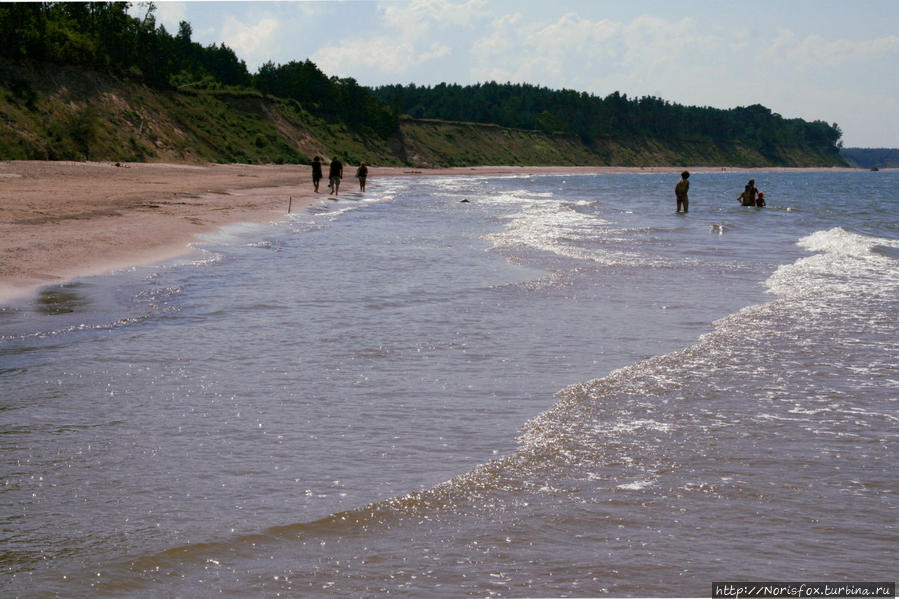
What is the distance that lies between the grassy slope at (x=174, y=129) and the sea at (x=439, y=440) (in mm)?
37071

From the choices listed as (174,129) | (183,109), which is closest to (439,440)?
(174,129)

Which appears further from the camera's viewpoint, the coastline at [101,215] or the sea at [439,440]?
the coastline at [101,215]

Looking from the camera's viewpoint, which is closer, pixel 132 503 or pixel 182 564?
pixel 182 564

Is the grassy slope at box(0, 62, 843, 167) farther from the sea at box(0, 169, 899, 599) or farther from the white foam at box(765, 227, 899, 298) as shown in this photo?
the sea at box(0, 169, 899, 599)

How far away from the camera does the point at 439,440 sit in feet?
17.9

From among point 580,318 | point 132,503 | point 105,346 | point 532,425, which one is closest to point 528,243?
point 580,318

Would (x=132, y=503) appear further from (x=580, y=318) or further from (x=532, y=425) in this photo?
(x=580, y=318)

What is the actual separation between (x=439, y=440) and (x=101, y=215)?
17.4m

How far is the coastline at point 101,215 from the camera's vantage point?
13.1 m

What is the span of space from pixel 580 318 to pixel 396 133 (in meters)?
111

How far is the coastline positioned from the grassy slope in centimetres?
868

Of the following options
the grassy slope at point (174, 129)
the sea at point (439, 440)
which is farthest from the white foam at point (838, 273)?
the grassy slope at point (174, 129)

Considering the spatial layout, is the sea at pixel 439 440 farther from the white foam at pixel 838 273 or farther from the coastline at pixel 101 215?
the coastline at pixel 101 215

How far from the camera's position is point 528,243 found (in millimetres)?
20031
